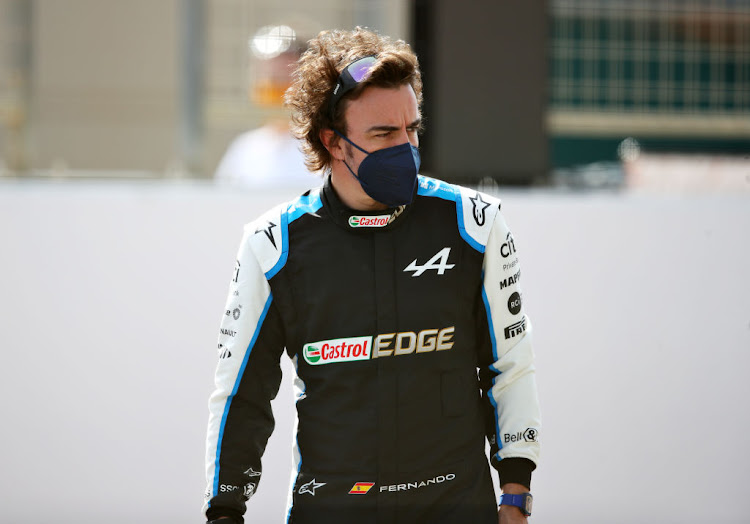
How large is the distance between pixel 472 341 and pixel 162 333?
5.51 feet

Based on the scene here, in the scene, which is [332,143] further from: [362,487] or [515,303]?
[362,487]

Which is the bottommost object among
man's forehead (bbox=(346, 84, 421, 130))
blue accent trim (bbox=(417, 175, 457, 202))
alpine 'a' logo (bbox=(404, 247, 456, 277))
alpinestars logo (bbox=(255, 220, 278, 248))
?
alpine 'a' logo (bbox=(404, 247, 456, 277))

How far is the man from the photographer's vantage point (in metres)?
2.02

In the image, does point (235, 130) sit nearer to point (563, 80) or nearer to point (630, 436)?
point (563, 80)

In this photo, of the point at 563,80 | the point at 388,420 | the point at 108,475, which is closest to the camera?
the point at 388,420

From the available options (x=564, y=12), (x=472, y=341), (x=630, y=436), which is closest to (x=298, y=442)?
(x=472, y=341)

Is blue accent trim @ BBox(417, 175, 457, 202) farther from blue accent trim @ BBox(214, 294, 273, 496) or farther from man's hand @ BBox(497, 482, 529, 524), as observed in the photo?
man's hand @ BBox(497, 482, 529, 524)

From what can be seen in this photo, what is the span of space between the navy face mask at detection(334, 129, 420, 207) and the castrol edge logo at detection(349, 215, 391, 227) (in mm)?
40

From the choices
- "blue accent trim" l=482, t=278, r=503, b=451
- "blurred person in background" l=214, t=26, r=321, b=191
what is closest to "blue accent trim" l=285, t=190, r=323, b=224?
"blue accent trim" l=482, t=278, r=503, b=451

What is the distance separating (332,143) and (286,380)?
142cm

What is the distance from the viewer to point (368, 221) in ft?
6.79

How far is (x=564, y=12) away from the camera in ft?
25.4

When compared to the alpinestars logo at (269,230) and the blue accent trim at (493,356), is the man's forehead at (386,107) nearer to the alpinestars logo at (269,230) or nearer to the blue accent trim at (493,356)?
the alpinestars logo at (269,230)

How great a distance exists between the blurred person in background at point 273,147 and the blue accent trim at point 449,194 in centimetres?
162
